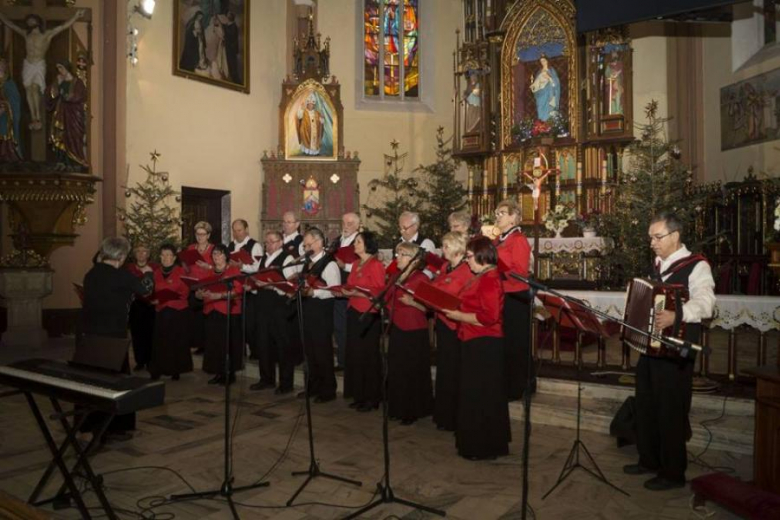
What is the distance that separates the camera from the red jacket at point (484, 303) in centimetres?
479

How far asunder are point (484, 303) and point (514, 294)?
52.1 inches

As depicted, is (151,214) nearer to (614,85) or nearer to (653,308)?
(614,85)

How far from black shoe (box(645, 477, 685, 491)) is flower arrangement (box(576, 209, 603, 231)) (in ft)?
25.6

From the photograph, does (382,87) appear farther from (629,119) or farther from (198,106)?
(629,119)

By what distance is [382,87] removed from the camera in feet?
55.3

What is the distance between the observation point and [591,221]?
11875 mm

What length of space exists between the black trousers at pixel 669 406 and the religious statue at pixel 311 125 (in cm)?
1169

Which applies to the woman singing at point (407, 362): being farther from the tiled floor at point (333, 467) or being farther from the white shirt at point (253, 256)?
the white shirt at point (253, 256)

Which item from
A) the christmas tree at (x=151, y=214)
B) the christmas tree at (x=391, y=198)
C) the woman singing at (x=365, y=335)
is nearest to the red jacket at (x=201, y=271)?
the woman singing at (x=365, y=335)

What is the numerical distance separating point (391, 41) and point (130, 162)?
7.72 meters

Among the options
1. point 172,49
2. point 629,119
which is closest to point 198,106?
point 172,49

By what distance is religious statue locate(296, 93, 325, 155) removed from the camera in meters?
15.0

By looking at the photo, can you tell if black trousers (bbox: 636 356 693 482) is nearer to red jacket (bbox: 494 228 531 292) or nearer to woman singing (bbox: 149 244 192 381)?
red jacket (bbox: 494 228 531 292)

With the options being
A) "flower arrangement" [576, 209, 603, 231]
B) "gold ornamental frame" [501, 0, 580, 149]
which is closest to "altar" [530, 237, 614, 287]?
"flower arrangement" [576, 209, 603, 231]
